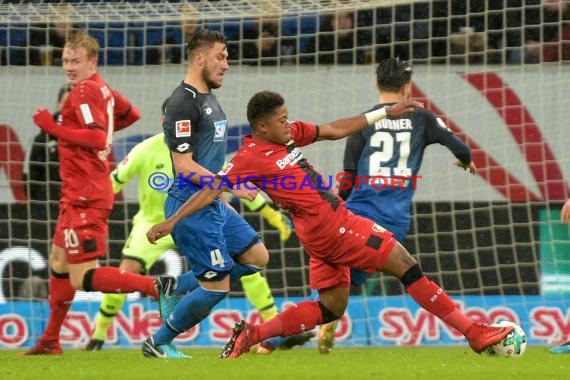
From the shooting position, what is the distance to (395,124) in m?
8.29

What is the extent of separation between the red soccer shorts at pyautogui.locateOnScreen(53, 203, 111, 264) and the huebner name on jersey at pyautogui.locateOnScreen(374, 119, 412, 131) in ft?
6.39

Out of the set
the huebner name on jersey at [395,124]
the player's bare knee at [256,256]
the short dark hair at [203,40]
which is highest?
the short dark hair at [203,40]

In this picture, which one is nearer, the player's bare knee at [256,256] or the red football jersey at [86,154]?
the player's bare knee at [256,256]

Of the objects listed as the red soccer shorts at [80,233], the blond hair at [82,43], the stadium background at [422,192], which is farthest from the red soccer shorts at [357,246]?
the stadium background at [422,192]

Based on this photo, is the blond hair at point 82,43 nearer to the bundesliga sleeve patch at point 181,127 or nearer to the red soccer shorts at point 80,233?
the red soccer shorts at point 80,233

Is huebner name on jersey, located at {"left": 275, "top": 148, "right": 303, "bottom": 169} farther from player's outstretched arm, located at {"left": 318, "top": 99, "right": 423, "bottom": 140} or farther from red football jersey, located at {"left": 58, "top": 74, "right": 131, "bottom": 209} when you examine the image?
red football jersey, located at {"left": 58, "top": 74, "right": 131, "bottom": 209}

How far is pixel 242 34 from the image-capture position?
10695mm

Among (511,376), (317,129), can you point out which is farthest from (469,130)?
(511,376)

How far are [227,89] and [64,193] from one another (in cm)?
279

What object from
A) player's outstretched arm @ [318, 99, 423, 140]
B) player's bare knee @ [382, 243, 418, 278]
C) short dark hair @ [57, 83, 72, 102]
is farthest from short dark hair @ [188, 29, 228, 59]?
short dark hair @ [57, 83, 72, 102]

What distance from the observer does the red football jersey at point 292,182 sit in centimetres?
681

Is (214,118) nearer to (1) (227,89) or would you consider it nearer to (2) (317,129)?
(2) (317,129)

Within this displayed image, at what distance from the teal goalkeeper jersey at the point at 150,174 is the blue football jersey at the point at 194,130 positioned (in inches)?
79.2

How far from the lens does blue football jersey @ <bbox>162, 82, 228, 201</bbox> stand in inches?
278
